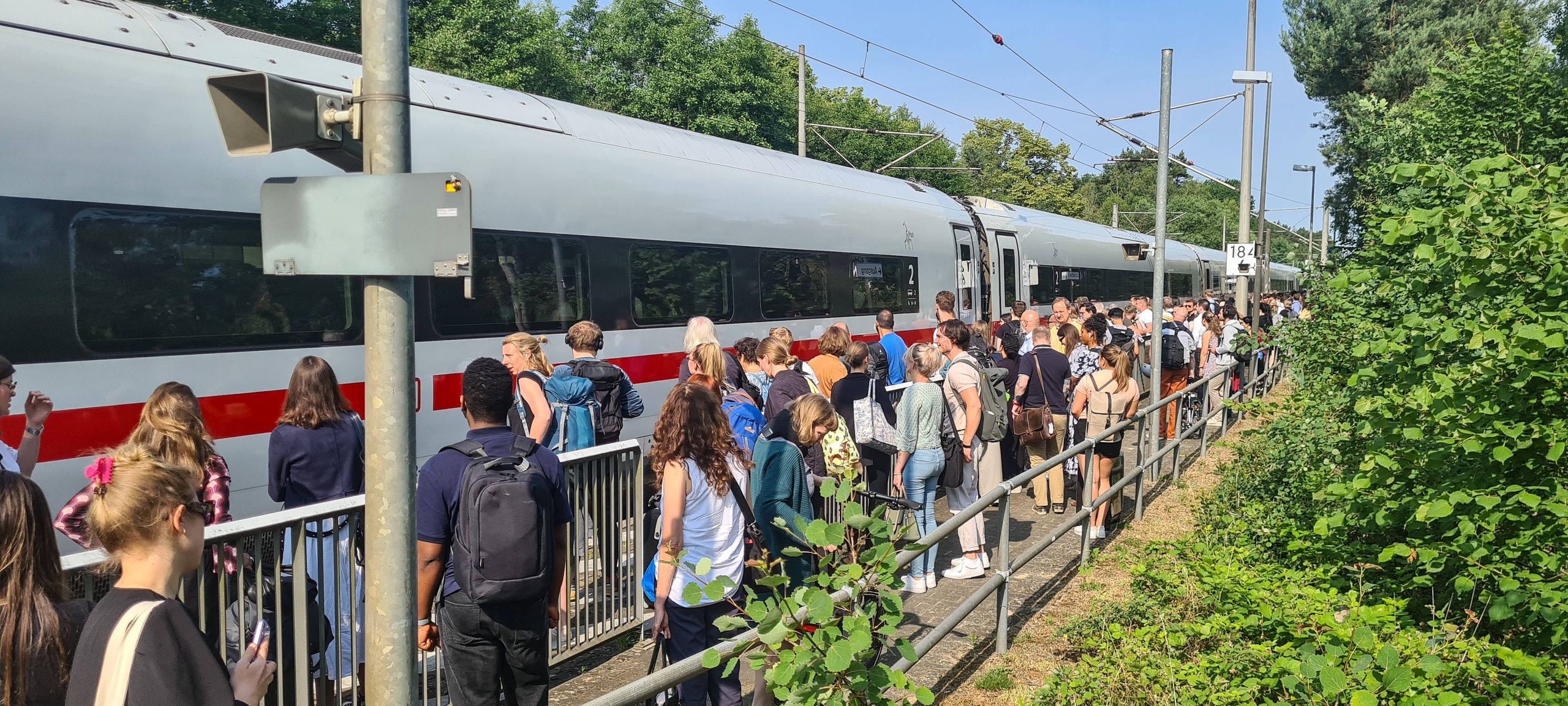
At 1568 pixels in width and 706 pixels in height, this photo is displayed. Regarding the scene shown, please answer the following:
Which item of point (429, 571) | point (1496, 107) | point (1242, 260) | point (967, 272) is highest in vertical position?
point (1496, 107)

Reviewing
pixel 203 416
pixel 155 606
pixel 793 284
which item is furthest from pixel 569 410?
pixel 793 284

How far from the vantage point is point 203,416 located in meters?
6.18

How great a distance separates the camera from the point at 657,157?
10477 millimetres

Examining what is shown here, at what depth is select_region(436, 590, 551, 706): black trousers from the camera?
4047 mm

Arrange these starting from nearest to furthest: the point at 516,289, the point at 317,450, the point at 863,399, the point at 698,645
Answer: the point at 698,645 < the point at 317,450 < the point at 863,399 < the point at 516,289

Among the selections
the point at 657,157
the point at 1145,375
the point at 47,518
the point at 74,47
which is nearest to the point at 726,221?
the point at 657,157

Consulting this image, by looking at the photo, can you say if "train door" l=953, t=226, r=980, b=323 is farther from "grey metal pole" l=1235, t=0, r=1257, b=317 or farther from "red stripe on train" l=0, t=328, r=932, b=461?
"red stripe on train" l=0, t=328, r=932, b=461

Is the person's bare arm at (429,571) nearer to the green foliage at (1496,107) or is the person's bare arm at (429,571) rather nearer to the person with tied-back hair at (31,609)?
the person with tied-back hair at (31,609)

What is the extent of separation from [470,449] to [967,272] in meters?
15.0

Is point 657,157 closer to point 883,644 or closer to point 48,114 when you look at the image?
point 48,114

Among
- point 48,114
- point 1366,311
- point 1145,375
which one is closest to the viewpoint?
point 48,114

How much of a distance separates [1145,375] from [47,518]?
484 inches

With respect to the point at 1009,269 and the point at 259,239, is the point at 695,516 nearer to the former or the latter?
the point at 259,239

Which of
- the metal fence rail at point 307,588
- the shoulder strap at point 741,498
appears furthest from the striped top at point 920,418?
the shoulder strap at point 741,498
